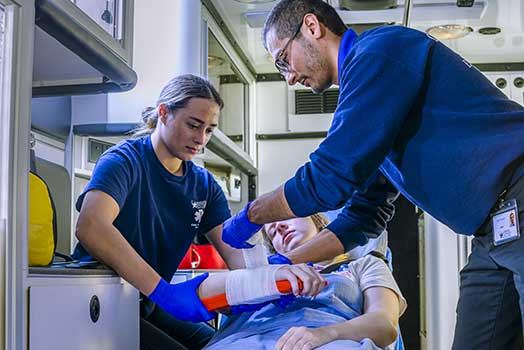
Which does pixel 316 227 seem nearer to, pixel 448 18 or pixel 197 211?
pixel 197 211

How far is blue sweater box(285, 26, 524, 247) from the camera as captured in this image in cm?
120

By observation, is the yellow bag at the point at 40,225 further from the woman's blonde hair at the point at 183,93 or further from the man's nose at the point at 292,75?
the woman's blonde hair at the point at 183,93

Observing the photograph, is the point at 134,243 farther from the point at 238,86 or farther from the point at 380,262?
the point at 238,86

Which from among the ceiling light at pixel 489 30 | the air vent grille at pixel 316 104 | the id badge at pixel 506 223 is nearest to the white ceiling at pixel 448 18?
the ceiling light at pixel 489 30

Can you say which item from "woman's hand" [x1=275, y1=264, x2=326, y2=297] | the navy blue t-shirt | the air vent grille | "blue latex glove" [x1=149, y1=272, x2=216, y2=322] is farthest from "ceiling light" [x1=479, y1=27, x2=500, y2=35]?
"blue latex glove" [x1=149, y1=272, x2=216, y2=322]

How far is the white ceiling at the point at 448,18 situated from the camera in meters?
3.22

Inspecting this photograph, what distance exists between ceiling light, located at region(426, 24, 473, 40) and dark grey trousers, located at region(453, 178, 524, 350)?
2.47 meters

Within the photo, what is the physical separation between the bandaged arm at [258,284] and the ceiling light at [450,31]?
7.95ft

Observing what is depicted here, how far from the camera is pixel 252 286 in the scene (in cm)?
143

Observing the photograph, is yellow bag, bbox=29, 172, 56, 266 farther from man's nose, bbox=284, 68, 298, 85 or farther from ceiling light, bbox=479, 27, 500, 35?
ceiling light, bbox=479, 27, 500, 35

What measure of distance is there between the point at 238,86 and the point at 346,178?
2.69 metres

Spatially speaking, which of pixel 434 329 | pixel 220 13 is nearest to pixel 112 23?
pixel 220 13

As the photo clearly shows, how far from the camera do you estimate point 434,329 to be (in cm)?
318

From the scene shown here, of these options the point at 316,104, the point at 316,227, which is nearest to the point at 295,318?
the point at 316,227
